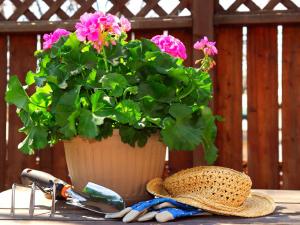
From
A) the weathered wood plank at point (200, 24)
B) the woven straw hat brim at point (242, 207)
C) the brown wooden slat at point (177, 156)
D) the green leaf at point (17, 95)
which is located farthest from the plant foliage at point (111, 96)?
the brown wooden slat at point (177, 156)

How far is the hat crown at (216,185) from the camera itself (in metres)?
1.10

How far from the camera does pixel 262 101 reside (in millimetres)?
2602

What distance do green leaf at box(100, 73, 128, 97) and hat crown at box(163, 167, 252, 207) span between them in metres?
0.23

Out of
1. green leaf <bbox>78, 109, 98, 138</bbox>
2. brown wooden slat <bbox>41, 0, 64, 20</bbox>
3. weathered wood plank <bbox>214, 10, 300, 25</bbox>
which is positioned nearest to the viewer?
green leaf <bbox>78, 109, 98, 138</bbox>

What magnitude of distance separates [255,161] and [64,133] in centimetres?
162

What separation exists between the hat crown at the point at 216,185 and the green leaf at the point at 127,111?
0.17 meters

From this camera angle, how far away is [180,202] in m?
1.06

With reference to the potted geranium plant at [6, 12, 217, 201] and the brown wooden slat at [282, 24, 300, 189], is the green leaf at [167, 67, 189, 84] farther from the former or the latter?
the brown wooden slat at [282, 24, 300, 189]

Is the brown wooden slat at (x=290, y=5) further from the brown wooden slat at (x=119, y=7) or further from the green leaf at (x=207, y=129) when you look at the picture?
the green leaf at (x=207, y=129)

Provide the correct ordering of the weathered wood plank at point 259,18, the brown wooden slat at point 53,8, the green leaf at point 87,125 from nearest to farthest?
the green leaf at point 87,125 < the weathered wood plank at point 259,18 < the brown wooden slat at point 53,8

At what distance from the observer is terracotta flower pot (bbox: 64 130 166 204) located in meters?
1.17

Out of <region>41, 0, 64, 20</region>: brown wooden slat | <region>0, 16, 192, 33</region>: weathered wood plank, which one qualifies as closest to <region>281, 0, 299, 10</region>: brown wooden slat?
<region>0, 16, 192, 33</region>: weathered wood plank

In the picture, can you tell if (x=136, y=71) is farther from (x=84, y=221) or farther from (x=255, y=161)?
(x=255, y=161)

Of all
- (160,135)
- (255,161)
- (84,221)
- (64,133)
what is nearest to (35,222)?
(84,221)
